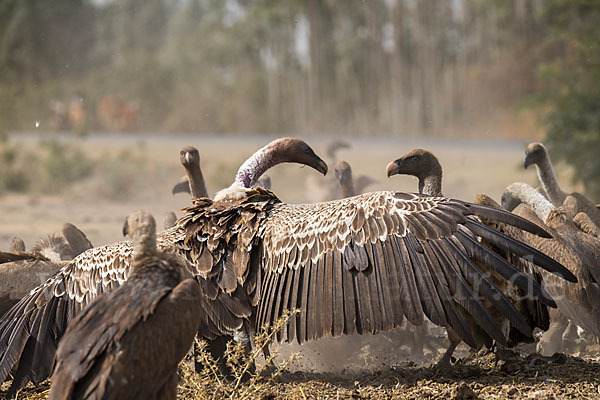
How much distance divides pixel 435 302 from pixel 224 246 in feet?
4.64

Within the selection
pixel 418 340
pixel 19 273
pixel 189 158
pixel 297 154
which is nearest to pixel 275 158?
pixel 297 154

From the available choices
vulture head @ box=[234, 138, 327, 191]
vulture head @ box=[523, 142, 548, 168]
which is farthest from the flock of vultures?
vulture head @ box=[523, 142, 548, 168]

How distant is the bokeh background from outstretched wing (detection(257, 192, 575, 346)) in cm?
815

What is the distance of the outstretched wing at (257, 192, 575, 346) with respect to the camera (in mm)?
4699

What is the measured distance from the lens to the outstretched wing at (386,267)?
4699 millimetres

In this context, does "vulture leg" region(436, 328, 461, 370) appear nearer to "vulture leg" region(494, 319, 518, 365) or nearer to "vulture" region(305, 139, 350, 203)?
"vulture leg" region(494, 319, 518, 365)

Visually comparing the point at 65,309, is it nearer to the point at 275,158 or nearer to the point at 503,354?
the point at 275,158

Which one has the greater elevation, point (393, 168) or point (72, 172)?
point (72, 172)

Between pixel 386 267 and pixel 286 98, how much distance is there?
2908 centimetres

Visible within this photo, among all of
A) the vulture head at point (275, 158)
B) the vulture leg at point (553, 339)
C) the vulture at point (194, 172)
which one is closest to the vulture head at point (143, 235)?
the vulture head at point (275, 158)

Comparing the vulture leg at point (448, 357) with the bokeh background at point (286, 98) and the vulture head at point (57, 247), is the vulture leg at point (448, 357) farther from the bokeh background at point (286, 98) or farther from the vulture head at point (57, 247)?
the bokeh background at point (286, 98)

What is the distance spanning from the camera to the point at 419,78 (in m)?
31.3

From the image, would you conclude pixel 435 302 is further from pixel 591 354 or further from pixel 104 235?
pixel 104 235

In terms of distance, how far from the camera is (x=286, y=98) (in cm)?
3353
